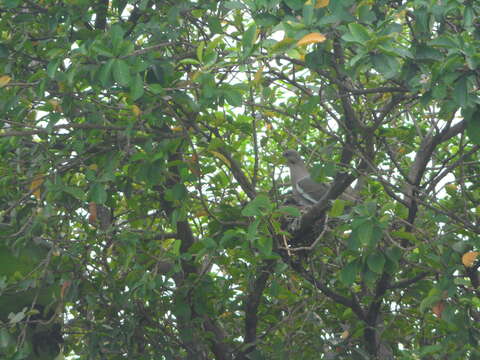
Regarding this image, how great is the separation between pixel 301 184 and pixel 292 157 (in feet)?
1.28

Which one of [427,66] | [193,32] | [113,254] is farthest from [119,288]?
[427,66]

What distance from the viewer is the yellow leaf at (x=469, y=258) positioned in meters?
4.25

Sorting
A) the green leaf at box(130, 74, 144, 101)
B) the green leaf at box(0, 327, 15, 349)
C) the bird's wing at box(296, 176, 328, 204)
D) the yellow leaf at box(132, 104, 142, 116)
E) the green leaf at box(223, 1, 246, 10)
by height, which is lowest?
the green leaf at box(0, 327, 15, 349)

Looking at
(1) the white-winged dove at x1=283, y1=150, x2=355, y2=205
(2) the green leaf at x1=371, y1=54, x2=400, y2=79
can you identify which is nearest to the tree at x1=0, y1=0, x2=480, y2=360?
(2) the green leaf at x1=371, y1=54, x2=400, y2=79

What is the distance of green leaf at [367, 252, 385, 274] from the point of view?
4218 mm

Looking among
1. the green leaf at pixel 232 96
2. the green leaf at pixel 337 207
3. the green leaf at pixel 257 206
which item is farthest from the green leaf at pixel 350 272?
the green leaf at pixel 232 96

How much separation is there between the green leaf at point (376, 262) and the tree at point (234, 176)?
0.6 inches

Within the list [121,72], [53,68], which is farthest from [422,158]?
[53,68]

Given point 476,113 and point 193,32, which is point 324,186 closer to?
point 193,32

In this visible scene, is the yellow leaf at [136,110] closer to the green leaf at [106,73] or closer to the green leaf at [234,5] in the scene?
the green leaf at [106,73]

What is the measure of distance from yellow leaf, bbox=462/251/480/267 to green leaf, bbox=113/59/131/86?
2058 mm

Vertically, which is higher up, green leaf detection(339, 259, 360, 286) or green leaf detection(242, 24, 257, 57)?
green leaf detection(242, 24, 257, 57)

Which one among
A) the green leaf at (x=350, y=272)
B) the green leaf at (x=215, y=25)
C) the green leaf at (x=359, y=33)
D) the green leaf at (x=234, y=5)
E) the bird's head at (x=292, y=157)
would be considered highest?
the bird's head at (x=292, y=157)

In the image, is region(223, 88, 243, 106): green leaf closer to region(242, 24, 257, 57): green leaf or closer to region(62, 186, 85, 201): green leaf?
region(242, 24, 257, 57): green leaf
